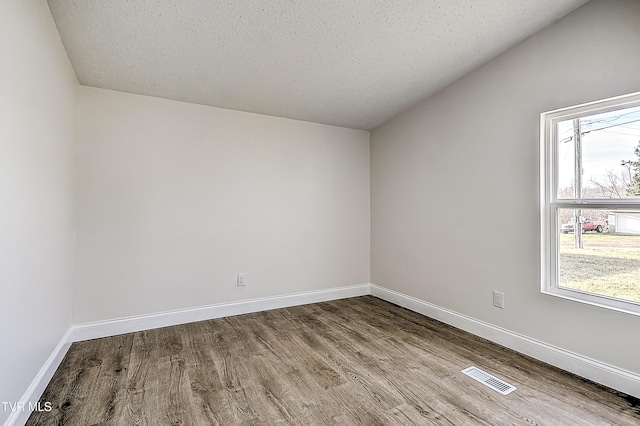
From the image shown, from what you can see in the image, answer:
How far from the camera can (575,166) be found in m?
2.23

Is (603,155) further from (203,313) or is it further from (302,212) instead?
(203,313)

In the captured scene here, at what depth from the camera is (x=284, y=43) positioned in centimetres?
229

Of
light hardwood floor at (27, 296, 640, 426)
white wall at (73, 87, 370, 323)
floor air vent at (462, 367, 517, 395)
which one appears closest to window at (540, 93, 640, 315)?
light hardwood floor at (27, 296, 640, 426)

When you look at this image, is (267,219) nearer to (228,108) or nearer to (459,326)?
(228,108)

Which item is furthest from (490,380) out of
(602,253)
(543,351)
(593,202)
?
(593,202)

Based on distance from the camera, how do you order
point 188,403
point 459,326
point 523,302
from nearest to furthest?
point 188,403 < point 523,302 < point 459,326

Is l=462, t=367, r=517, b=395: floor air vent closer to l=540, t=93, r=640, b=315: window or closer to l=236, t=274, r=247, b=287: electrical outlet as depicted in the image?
l=540, t=93, r=640, b=315: window

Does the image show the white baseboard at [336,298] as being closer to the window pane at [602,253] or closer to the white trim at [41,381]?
the white trim at [41,381]

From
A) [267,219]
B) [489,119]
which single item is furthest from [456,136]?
[267,219]

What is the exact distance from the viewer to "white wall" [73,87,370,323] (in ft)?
8.91

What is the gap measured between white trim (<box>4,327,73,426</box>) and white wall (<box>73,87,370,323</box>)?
0.33 metres

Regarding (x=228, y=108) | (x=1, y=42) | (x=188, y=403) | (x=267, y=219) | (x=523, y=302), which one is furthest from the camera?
(x=267, y=219)

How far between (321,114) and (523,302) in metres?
2.69

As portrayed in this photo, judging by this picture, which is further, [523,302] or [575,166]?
[523,302]
